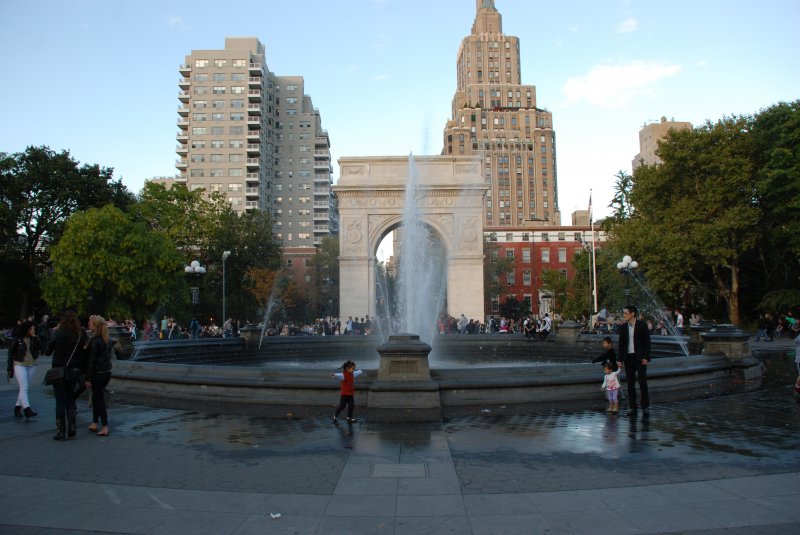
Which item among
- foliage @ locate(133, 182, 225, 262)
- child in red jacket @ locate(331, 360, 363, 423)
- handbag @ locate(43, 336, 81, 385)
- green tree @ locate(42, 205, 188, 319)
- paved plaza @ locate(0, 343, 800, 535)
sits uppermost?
foliage @ locate(133, 182, 225, 262)

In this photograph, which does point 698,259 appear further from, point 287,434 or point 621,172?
point 287,434

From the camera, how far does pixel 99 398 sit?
7.77 m

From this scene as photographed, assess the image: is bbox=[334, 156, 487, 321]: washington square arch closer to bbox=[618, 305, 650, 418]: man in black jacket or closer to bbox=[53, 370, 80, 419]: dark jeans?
bbox=[618, 305, 650, 418]: man in black jacket

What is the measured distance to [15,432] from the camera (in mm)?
7898

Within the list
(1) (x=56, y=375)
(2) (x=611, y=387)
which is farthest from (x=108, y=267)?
(2) (x=611, y=387)

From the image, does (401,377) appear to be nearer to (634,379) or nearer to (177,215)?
(634,379)

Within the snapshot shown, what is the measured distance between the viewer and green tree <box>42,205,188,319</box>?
34.3 m

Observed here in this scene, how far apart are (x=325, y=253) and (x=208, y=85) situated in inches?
1164

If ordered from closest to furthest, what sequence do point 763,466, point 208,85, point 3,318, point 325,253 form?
point 763,466 → point 3,318 → point 325,253 → point 208,85

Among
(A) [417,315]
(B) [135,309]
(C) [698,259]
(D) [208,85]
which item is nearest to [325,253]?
(D) [208,85]

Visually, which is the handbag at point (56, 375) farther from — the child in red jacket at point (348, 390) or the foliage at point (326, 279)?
the foliage at point (326, 279)

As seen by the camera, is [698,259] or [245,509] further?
[698,259]

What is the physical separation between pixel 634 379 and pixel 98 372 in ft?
25.2

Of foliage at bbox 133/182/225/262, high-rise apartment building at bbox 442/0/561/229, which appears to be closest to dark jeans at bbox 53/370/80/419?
foliage at bbox 133/182/225/262
